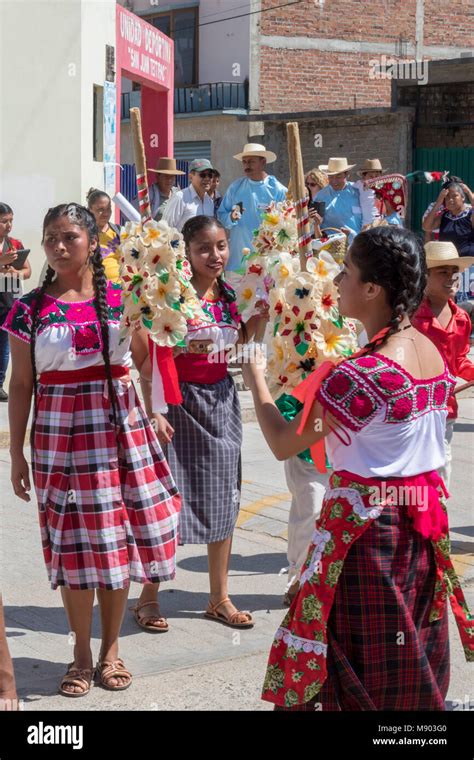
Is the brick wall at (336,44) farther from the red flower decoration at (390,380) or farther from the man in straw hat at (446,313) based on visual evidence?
the red flower decoration at (390,380)

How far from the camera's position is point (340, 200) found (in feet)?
42.9

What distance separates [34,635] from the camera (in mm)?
5344

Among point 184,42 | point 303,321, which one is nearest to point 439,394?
point 303,321

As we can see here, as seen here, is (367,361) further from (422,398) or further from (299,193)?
(299,193)

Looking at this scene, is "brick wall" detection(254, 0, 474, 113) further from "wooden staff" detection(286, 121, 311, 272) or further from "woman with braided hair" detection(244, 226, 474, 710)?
"woman with braided hair" detection(244, 226, 474, 710)

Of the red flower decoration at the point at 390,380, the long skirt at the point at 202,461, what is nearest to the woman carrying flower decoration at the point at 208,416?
the long skirt at the point at 202,461

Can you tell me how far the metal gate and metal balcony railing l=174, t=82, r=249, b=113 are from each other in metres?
7.20

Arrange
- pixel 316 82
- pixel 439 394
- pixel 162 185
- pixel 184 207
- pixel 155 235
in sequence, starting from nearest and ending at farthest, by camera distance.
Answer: pixel 439 394
pixel 155 235
pixel 184 207
pixel 162 185
pixel 316 82

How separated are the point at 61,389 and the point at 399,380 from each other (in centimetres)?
184

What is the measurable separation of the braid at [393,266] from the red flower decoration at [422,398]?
0.56 ft

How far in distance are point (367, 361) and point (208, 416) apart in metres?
2.37

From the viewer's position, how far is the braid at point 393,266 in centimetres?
319

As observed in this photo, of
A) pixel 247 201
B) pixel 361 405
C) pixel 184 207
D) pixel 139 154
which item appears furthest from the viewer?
pixel 184 207

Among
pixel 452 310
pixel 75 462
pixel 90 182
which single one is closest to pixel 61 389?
pixel 75 462
